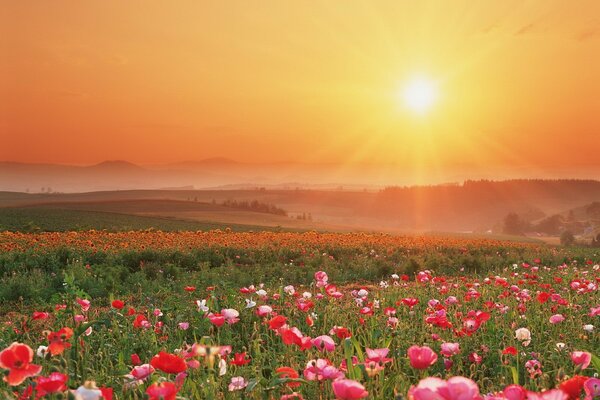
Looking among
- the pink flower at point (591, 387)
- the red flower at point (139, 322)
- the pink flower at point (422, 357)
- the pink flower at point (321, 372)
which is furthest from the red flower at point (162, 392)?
the red flower at point (139, 322)

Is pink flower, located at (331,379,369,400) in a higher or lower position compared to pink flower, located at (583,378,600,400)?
higher

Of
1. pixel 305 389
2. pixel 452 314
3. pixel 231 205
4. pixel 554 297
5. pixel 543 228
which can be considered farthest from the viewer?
pixel 543 228

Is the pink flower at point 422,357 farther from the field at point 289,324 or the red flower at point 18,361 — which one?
the red flower at point 18,361

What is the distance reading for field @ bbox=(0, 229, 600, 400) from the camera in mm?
2973

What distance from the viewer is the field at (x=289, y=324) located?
2.97 metres

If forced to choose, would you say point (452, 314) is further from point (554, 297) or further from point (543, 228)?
point (543, 228)

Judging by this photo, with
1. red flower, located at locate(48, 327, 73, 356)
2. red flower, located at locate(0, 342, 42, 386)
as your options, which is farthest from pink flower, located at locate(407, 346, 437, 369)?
red flower, located at locate(48, 327, 73, 356)

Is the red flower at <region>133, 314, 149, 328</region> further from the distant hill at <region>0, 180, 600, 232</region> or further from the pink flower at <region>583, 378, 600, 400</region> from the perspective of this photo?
the distant hill at <region>0, 180, 600, 232</region>

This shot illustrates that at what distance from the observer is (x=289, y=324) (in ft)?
21.8

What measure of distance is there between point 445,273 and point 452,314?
1077cm

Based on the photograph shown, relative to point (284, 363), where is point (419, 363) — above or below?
above

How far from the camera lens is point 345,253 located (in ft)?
63.5

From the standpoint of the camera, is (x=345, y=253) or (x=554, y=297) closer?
(x=554, y=297)

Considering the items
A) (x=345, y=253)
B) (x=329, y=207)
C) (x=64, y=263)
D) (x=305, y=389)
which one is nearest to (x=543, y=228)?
(x=329, y=207)
